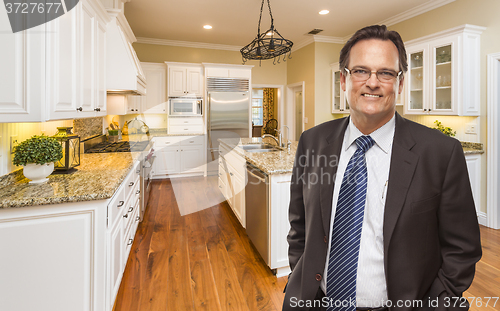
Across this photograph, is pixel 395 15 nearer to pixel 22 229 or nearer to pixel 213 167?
pixel 213 167

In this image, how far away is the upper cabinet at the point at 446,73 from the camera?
3322 mm

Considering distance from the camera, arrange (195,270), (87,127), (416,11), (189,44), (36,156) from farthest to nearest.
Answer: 1. (189,44)
2. (416,11)
3. (87,127)
4. (195,270)
5. (36,156)

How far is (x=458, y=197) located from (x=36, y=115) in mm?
1965

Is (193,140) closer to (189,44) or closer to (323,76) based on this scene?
(189,44)

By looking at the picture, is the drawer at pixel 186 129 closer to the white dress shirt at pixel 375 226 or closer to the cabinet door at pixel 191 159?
the cabinet door at pixel 191 159

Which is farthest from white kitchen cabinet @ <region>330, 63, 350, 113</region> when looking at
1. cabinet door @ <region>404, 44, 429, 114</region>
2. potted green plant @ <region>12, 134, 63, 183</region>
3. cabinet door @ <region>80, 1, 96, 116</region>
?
potted green plant @ <region>12, 134, 63, 183</region>

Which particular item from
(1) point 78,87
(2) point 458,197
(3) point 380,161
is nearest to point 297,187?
(3) point 380,161

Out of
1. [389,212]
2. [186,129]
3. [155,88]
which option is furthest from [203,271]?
[155,88]

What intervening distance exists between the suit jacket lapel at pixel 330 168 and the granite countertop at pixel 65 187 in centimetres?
130

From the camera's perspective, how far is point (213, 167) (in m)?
6.20

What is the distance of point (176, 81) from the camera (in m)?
5.89

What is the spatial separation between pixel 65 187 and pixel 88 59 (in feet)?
3.83

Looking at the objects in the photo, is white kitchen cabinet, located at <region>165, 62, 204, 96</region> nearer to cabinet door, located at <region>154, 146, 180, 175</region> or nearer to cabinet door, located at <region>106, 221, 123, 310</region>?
cabinet door, located at <region>154, 146, 180, 175</region>

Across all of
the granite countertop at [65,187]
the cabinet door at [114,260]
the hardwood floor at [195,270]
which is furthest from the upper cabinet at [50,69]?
the hardwood floor at [195,270]
